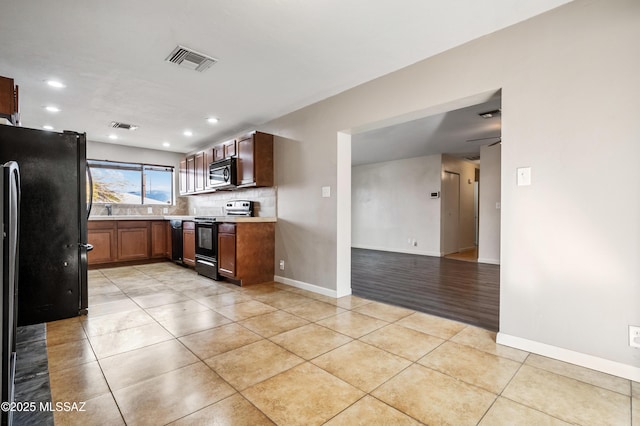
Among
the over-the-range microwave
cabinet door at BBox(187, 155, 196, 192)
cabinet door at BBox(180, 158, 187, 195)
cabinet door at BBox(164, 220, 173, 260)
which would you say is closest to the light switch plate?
the over-the-range microwave

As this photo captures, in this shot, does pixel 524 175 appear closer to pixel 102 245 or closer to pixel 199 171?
pixel 199 171

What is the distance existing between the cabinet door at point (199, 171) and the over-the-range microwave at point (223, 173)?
1.56ft

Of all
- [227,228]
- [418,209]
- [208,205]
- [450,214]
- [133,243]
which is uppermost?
[208,205]

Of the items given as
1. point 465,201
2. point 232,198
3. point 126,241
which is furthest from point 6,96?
point 465,201

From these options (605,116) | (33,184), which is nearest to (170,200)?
(33,184)

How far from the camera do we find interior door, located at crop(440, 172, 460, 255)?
7.19 meters

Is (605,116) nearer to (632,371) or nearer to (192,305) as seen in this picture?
(632,371)

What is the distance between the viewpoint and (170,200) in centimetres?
718

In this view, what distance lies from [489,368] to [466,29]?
98.3 inches

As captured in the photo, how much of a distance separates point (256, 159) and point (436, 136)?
3344 millimetres

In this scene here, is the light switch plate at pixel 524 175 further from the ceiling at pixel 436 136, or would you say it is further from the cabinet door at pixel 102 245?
the cabinet door at pixel 102 245

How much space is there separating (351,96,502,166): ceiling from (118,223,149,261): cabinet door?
4551 mm

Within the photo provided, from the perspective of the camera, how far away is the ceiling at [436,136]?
440cm

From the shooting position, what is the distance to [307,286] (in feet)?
13.3
